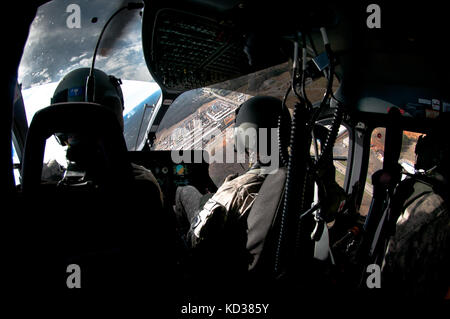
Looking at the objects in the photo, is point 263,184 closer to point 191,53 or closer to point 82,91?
point 82,91

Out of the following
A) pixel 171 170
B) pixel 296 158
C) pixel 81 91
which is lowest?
pixel 171 170

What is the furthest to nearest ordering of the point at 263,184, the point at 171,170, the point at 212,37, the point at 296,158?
the point at 171,170 → the point at 212,37 → the point at 263,184 → the point at 296,158

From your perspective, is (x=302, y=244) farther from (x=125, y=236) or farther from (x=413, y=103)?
(x=413, y=103)

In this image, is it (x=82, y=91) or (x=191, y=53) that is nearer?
(x=82, y=91)

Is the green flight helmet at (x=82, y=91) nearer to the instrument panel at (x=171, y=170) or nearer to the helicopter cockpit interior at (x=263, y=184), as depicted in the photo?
the helicopter cockpit interior at (x=263, y=184)

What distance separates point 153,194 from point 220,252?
0.52 m

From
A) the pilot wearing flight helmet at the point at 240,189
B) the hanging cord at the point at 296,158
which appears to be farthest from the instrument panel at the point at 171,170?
the hanging cord at the point at 296,158

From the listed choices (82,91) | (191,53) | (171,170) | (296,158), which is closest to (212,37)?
(191,53)

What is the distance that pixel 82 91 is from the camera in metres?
1.36

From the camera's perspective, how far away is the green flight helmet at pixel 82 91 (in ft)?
4.43

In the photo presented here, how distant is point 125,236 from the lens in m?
0.74

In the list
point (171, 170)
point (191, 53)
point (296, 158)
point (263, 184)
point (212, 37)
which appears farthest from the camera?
point (171, 170)

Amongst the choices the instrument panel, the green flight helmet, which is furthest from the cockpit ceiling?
the instrument panel

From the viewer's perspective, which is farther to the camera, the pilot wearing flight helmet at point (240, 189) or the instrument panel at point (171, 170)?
the instrument panel at point (171, 170)
